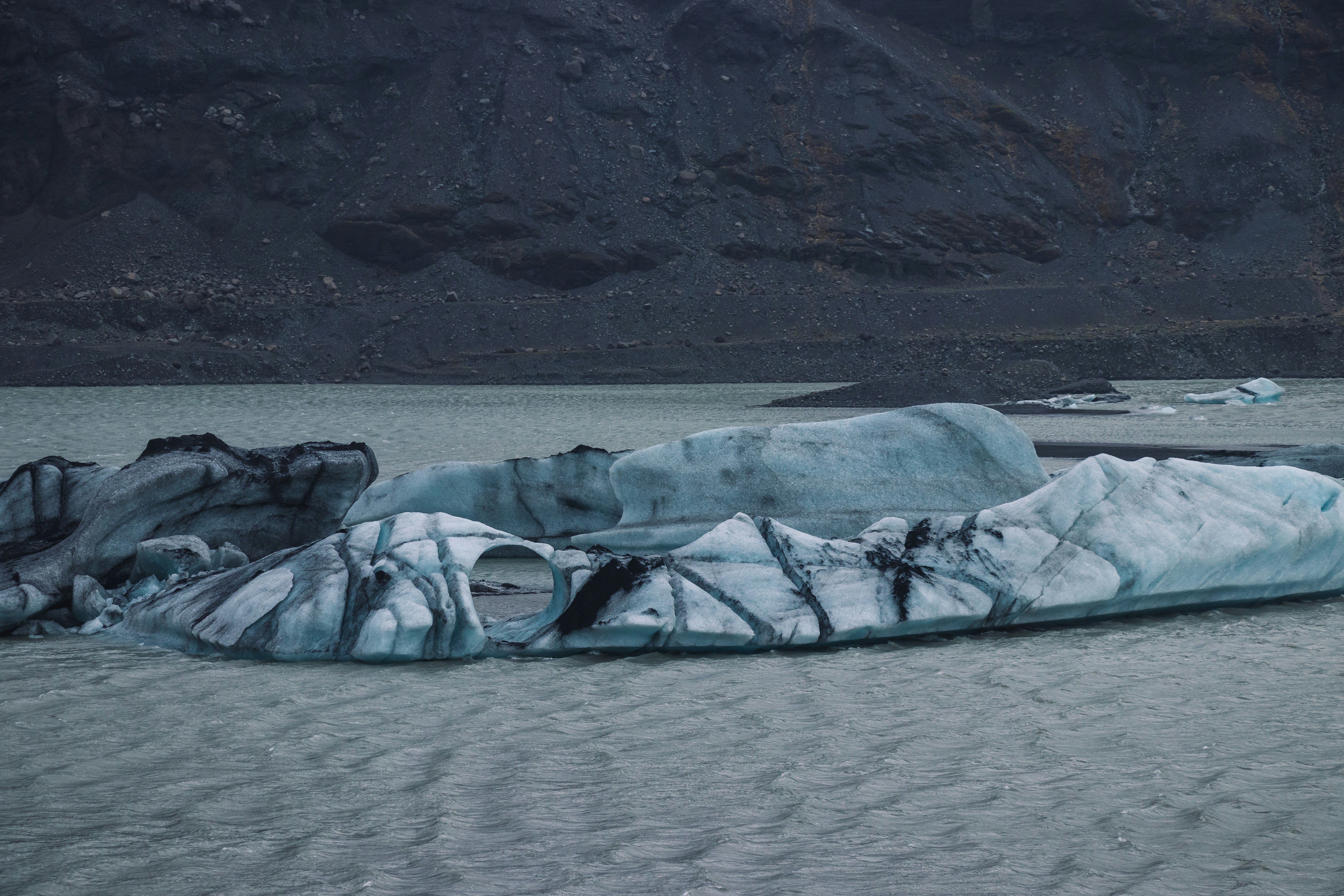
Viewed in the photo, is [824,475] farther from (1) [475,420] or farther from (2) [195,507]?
(1) [475,420]

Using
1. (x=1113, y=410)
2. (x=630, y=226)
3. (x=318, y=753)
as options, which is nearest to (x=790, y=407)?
(x=1113, y=410)

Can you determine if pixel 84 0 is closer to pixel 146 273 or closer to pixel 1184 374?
pixel 146 273

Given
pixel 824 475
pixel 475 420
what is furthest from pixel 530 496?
pixel 475 420

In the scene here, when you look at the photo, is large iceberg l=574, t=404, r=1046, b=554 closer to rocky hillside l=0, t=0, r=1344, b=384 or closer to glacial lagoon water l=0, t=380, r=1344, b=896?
glacial lagoon water l=0, t=380, r=1344, b=896

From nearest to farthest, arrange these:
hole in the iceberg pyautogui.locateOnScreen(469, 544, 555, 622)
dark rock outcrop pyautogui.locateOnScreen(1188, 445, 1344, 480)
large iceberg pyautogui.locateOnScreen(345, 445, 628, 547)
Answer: hole in the iceberg pyautogui.locateOnScreen(469, 544, 555, 622), large iceberg pyautogui.locateOnScreen(345, 445, 628, 547), dark rock outcrop pyautogui.locateOnScreen(1188, 445, 1344, 480)

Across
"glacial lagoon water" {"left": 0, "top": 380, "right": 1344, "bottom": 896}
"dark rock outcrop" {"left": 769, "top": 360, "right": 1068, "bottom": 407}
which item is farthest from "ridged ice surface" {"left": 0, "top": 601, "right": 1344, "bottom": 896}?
"dark rock outcrop" {"left": 769, "top": 360, "right": 1068, "bottom": 407}

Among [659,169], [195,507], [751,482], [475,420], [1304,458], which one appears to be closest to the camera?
[195,507]

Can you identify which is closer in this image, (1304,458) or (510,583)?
(510,583)
